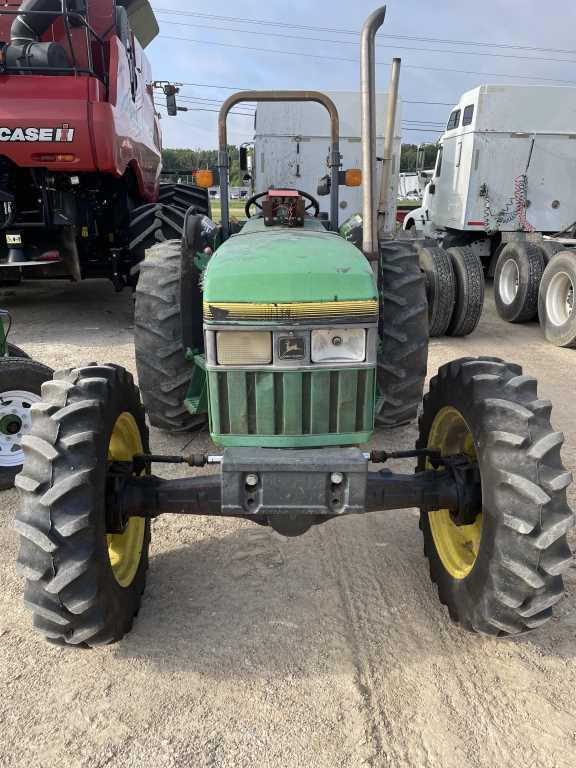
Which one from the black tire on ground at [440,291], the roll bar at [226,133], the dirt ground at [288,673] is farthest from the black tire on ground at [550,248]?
the dirt ground at [288,673]

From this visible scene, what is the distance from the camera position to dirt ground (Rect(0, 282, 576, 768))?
2072 millimetres

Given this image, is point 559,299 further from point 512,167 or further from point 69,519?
point 69,519

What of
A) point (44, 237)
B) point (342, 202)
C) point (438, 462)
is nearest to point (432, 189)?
point (342, 202)

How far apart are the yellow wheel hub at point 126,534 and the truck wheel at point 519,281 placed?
6.84 meters

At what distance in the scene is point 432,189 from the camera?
12.2 m

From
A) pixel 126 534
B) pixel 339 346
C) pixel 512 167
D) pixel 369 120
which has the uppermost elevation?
pixel 369 120

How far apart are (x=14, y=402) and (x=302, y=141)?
817cm

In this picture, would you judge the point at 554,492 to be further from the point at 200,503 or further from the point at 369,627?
the point at 200,503

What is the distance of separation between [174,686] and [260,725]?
0.39 metres

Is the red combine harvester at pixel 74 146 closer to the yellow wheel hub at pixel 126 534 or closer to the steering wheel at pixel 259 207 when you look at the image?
the steering wheel at pixel 259 207

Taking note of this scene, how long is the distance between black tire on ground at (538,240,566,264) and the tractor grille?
22.1 ft

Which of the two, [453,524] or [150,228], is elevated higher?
[150,228]

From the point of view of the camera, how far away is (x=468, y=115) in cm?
1030

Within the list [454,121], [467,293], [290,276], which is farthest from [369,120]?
[454,121]
